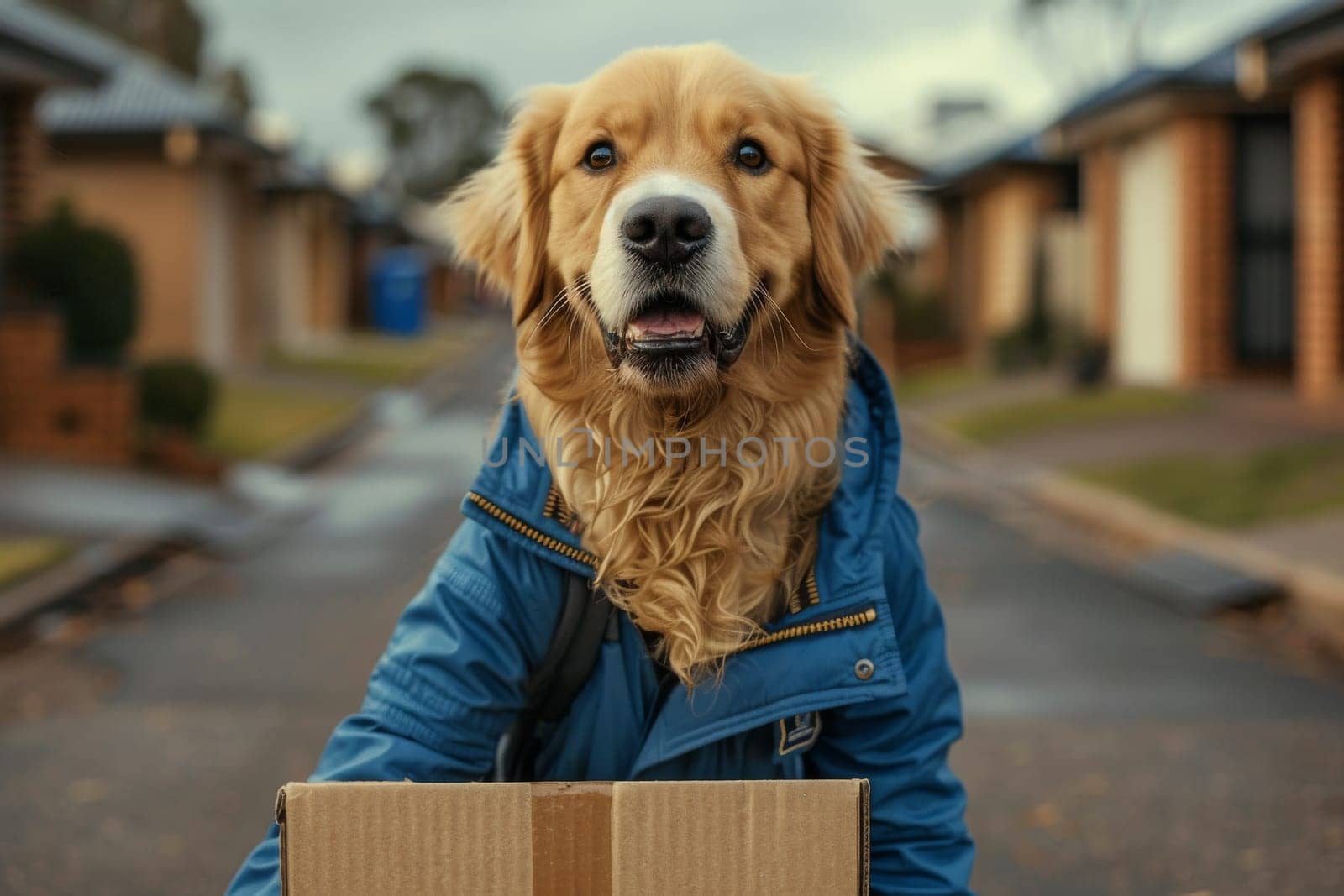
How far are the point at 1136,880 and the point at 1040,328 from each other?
850 inches

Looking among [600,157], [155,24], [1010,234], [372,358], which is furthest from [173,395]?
[155,24]

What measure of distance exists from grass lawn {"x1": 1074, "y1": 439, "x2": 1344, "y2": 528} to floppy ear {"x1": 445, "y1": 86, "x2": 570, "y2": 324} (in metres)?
8.35

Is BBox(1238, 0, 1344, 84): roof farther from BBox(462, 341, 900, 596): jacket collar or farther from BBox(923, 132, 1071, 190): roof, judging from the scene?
BBox(462, 341, 900, 596): jacket collar

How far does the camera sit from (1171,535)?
10195 mm

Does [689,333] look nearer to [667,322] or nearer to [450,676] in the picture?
[667,322]

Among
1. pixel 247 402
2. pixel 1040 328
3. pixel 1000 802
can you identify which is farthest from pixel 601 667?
pixel 1040 328

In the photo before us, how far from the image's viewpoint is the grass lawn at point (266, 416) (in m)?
16.2

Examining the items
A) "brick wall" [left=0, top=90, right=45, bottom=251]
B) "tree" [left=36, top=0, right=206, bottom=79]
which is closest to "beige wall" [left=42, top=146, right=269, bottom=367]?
"brick wall" [left=0, top=90, right=45, bottom=251]

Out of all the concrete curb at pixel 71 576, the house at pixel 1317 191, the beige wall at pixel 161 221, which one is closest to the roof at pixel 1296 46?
the house at pixel 1317 191

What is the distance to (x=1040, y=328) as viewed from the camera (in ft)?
82.4

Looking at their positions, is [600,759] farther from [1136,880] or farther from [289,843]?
[1136,880]

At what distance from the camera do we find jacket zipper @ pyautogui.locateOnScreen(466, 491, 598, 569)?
249 cm

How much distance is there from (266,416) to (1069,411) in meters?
10.7

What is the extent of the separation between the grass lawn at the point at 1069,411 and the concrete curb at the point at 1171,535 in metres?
1.03
